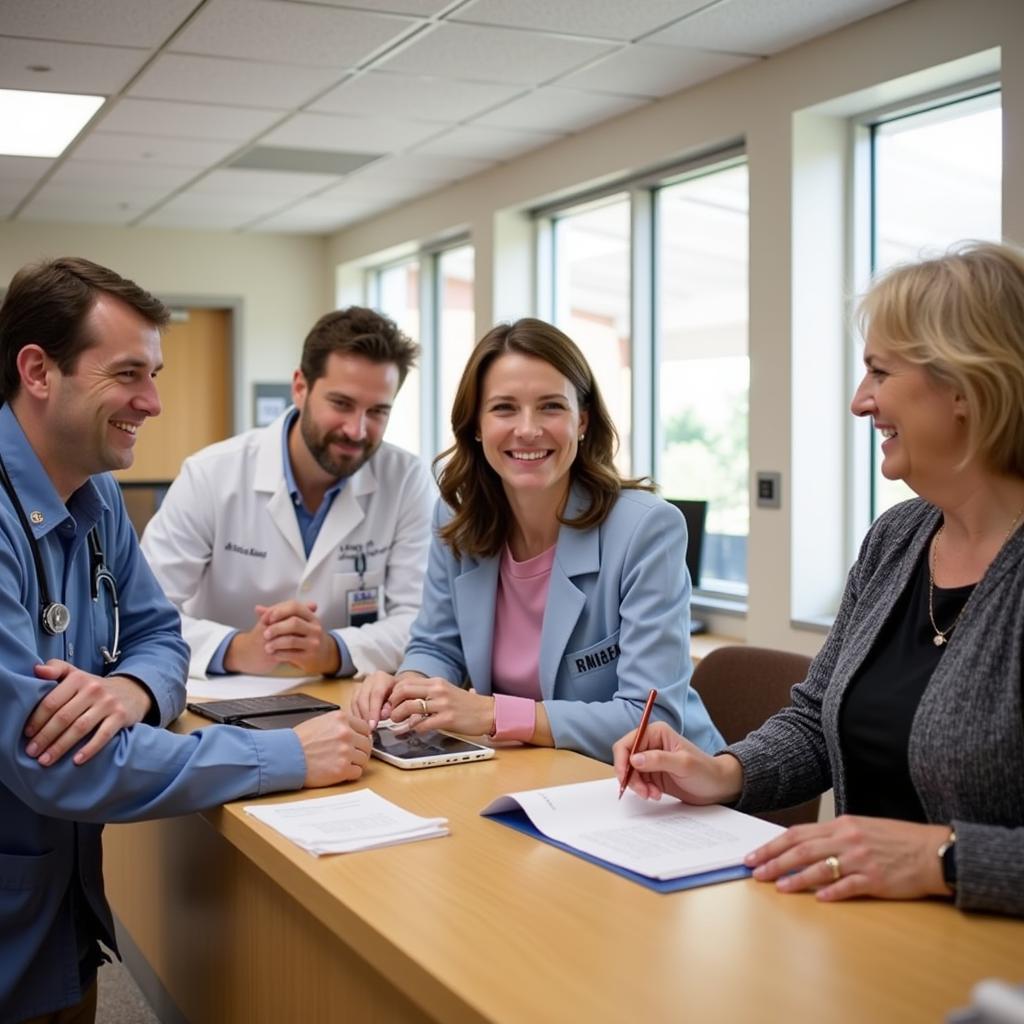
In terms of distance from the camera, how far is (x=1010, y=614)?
1.45 metres

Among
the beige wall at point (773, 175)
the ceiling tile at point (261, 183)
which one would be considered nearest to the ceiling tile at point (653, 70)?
the beige wall at point (773, 175)

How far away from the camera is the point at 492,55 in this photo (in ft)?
14.4

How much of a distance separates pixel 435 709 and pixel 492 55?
3057 millimetres

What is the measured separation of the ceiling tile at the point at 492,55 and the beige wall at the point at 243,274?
3984 millimetres

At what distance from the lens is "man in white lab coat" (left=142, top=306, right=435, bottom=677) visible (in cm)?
299

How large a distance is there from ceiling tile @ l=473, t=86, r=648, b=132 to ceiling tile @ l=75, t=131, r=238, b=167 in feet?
4.52

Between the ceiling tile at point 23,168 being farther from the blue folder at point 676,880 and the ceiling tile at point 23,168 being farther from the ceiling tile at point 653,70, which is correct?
the blue folder at point 676,880

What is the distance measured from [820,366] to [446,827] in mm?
3287

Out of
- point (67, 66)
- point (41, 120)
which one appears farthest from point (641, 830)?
point (41, 120)

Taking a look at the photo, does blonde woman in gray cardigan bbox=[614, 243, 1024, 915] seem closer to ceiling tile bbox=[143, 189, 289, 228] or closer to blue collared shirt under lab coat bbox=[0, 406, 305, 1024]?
blue collared shirt under lab coat bbox=[0, 406, 305, 1024]

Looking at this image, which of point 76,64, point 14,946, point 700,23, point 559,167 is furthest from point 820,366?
point 14,946

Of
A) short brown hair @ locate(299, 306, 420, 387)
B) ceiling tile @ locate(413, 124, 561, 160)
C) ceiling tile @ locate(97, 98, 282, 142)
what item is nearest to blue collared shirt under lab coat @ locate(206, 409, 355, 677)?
short brown hair @ locate(299, 306, 420, 387)

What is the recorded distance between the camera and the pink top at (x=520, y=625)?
2.30 meters

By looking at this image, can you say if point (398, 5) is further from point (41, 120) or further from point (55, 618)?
point (55, 618)
